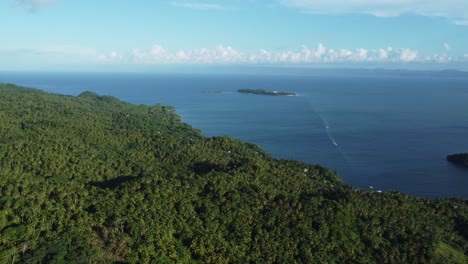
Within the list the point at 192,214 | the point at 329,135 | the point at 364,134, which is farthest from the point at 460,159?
the point at 192,214

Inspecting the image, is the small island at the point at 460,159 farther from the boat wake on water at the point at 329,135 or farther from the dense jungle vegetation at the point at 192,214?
the dense jungle vegetation at the point at 192,214

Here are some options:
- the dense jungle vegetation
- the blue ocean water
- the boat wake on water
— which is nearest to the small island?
the blue ocean water

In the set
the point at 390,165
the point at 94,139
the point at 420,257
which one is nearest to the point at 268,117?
the point at 390,165

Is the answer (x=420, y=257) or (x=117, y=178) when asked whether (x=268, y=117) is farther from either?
(x=420, y=257)

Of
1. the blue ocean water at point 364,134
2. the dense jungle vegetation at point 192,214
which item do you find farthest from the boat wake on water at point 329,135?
the dense jungle vegetation at point 192,214

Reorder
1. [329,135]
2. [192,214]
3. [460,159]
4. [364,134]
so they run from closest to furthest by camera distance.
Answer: [192,214] → [460,159] → [329,135] → [364,134]

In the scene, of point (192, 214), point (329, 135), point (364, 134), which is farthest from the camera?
point (364, 134)

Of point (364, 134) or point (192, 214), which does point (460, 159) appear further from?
point (192, 214)
